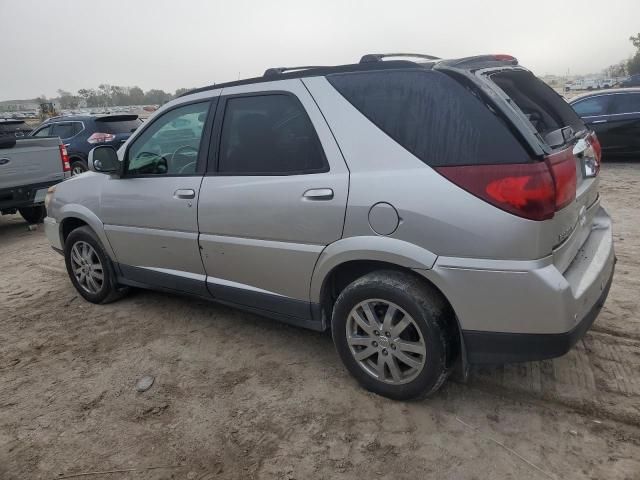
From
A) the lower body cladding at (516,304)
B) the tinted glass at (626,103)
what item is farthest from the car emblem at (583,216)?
the tinted glass at (626,103)

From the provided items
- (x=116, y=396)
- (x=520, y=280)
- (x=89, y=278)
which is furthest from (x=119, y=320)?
(x=520, y=280)

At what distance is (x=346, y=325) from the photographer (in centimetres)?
282

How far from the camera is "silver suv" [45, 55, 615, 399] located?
2.28m

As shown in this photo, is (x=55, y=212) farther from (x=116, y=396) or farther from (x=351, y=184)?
(x=351, y=184)

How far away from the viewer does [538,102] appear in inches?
114

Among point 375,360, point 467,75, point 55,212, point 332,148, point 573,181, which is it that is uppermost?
point 467,75

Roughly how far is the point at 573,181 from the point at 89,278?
13.0ft

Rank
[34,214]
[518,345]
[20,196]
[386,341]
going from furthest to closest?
1. [34,214]
2. [20,196]
3. [386,341]
4. [518,345]

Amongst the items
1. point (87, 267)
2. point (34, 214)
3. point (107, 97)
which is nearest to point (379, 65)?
point (87, 267)

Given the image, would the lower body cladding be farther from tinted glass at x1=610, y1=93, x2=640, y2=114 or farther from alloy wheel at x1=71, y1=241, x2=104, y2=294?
tinted glass at x1=610, y1=93, x2=640, y2=114

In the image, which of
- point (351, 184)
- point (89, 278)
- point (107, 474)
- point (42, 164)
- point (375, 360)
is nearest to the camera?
point (107, 474)

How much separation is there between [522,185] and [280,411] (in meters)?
1.75

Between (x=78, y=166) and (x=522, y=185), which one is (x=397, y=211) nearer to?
(x=522, y=185)

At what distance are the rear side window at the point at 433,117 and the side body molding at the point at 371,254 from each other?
43 cm
